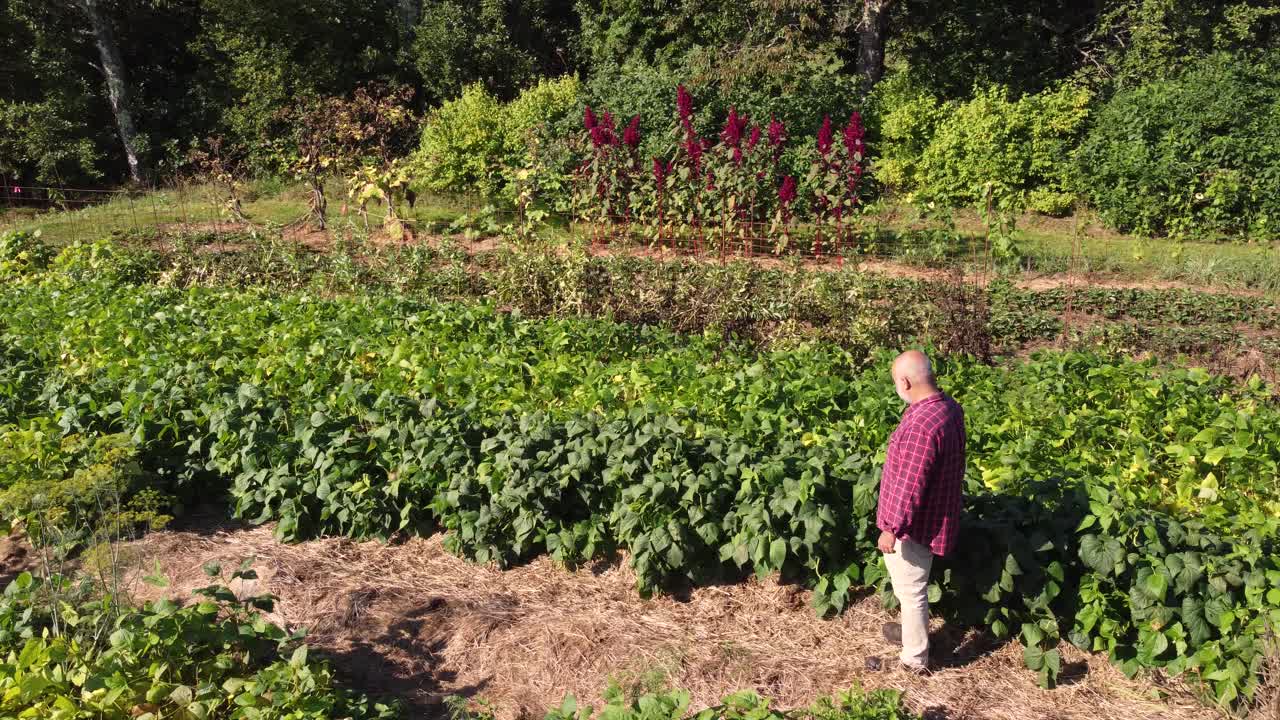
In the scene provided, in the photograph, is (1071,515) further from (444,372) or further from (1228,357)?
(1228,357)

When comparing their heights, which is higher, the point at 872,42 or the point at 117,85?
the point at 117,85

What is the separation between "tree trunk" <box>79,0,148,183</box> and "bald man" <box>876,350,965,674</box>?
18905 millimetres

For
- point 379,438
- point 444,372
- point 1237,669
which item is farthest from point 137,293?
point 1237,669

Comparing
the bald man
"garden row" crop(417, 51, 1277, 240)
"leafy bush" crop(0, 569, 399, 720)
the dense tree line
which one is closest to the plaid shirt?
the bald man

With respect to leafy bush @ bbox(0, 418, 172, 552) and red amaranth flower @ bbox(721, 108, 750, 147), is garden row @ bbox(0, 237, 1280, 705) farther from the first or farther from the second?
red amaranth flower @ bbox(721, 108, 750, 147)

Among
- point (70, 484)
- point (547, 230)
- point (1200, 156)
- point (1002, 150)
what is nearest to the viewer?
point (70, 484)

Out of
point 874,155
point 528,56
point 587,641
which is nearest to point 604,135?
point 874,155

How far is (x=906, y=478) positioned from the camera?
378cm

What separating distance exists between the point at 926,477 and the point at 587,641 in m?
1.69

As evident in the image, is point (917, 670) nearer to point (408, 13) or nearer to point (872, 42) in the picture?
point (872, 42)

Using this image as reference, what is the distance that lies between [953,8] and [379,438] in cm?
1810

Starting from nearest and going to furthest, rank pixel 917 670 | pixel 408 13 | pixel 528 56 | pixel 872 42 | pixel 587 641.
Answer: pixel 917 670 → pixel 587 641 → pixel 872 42 → pixel 528 56 → pixel 408 13

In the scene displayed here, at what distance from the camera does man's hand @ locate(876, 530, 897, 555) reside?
153 inches

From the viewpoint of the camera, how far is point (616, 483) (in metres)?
4.77
